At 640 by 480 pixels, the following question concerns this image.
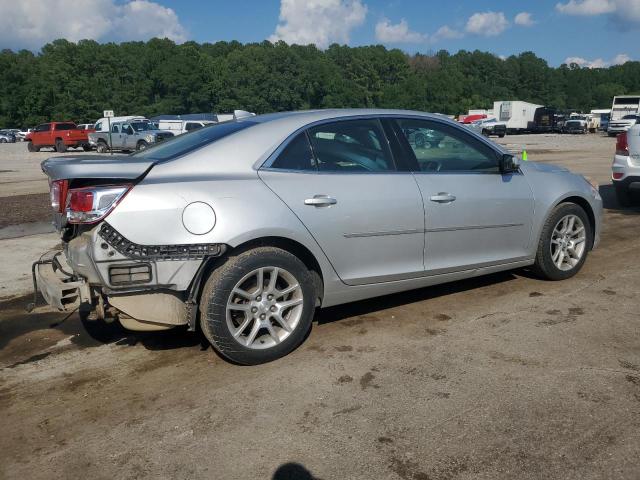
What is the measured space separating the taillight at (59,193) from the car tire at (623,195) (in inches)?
320

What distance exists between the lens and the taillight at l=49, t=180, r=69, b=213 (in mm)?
3483

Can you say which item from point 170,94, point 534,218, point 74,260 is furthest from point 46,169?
point 170,94

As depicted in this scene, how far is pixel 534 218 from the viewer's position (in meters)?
4.89

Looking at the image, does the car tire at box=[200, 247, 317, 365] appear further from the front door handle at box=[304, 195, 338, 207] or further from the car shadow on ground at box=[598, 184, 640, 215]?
the car shadow on ground at box=[598, 184, 640, 215]

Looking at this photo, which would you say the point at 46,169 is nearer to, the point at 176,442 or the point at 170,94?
the point at 176,442

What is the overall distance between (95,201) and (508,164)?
3.17 m

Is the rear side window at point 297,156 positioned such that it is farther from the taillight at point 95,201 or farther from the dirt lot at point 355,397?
the dirt lot at point 355,397

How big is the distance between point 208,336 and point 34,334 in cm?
178

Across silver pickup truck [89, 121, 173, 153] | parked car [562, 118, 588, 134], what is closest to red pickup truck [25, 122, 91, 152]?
silver pickup truck [89, 121, 173, 153]

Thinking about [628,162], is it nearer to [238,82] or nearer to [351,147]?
[351,147]

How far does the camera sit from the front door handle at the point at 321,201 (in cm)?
374

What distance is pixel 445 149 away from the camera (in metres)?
4.54

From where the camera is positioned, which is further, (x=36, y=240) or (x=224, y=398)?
(x=36, y=240)

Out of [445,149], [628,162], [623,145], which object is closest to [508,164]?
[445,149]
